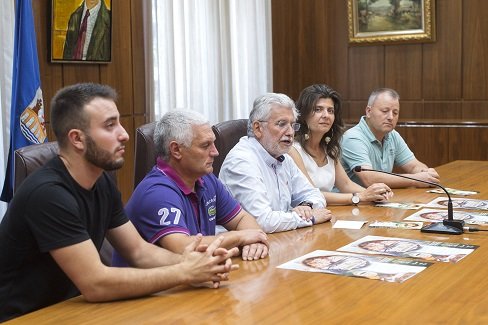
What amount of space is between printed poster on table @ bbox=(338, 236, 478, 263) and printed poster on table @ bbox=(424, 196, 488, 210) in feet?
2.57

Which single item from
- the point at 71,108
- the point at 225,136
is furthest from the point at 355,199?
the point at 71,108

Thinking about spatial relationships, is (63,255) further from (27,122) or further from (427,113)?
(427,113)

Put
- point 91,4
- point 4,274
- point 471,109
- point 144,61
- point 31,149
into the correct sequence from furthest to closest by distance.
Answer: point 471,109
point 144,61
point 91,4
point 31,149
point 4,274

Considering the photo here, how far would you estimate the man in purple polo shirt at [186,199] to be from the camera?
246cm

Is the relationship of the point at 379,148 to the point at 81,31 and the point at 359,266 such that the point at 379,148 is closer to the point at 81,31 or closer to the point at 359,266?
the point at 81,31

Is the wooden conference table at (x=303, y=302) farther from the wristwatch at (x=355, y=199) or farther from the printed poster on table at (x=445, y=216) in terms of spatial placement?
the wristwatch at (x=355, y=199)

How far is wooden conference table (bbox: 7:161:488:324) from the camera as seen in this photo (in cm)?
181

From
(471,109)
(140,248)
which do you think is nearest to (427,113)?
(471,109)

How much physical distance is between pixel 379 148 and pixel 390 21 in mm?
2784

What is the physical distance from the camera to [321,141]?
12.9 feet

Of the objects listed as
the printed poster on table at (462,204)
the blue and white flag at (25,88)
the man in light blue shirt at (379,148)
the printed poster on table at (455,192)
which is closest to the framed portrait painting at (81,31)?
the blue and white flag at (25,88)

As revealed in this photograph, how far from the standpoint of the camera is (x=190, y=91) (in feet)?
19.8

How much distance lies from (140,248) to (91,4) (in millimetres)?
3033

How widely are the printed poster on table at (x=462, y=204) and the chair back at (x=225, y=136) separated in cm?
102
